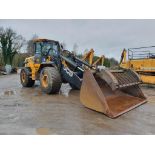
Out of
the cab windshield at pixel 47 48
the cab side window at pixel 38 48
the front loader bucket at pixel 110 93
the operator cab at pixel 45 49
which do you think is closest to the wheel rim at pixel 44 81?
the operator cab at pixel 45 49

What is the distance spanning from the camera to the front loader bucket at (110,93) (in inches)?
188

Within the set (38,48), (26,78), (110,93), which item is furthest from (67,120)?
(26,78)

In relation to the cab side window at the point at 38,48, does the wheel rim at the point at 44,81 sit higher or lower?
lower

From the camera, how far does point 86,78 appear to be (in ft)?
16.7

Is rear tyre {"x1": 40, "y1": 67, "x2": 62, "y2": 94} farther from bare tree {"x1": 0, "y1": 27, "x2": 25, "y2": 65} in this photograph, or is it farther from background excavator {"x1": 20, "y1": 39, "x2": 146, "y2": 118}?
bare tree {"x1": 0, "y1": 27, "x2": 25, "y2": 65}

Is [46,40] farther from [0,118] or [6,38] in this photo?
[6,38]

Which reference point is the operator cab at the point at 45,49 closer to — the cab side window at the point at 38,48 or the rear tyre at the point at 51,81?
the cab side window at the point at 38,48

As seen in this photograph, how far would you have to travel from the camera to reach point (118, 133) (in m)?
3.65

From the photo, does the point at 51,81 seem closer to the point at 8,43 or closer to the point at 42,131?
the point at 42,131

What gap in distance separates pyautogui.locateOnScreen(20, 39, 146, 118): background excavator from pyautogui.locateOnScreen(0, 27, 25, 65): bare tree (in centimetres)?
3203

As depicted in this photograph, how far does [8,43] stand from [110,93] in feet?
126

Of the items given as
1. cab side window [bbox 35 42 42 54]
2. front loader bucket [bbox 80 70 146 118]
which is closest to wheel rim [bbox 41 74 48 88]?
cab side window [bbox 35 42 42 54]

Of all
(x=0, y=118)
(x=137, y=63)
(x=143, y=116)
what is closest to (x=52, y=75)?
(x=0, y=118)

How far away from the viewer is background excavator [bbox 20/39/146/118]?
4.96 m
